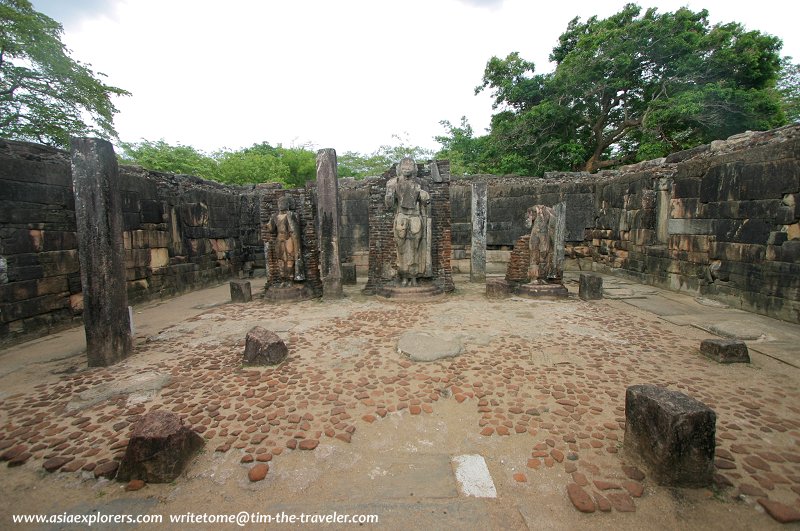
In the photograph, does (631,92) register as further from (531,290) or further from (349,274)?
(349,274)

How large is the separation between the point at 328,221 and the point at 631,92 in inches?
608

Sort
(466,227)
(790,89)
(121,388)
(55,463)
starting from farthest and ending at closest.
→ 1. (790,89)
2. (466,227)
3. (121,388)
4. (55,463)

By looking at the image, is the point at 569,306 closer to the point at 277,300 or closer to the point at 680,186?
the point at 680,186

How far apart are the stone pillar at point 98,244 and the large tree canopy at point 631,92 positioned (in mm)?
14943

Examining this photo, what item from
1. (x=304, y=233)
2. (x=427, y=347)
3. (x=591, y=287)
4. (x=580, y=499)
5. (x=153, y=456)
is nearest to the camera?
(x=580, y=499)

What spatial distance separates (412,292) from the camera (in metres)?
7.29

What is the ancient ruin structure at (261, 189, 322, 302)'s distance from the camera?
24.7 ft

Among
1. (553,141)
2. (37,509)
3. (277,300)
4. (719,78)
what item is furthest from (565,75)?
(37,509)

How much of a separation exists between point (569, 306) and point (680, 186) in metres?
3.80

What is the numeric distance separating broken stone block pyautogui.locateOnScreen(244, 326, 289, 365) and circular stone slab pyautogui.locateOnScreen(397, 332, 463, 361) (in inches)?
58.7

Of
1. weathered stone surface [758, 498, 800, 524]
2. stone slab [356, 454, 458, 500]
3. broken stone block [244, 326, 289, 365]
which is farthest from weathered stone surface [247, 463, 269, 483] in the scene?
weathered stone surface [758, 498, 800, 524]

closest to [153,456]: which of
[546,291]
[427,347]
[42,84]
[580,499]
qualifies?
[580,499]

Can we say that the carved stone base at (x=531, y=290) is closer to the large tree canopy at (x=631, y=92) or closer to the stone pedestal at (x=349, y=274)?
the stone pedestal at (x=349, y=274)

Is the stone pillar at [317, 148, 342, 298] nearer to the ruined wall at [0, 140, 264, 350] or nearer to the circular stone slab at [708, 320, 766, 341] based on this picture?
the ruined wall at [0, 140, 264, 350]
